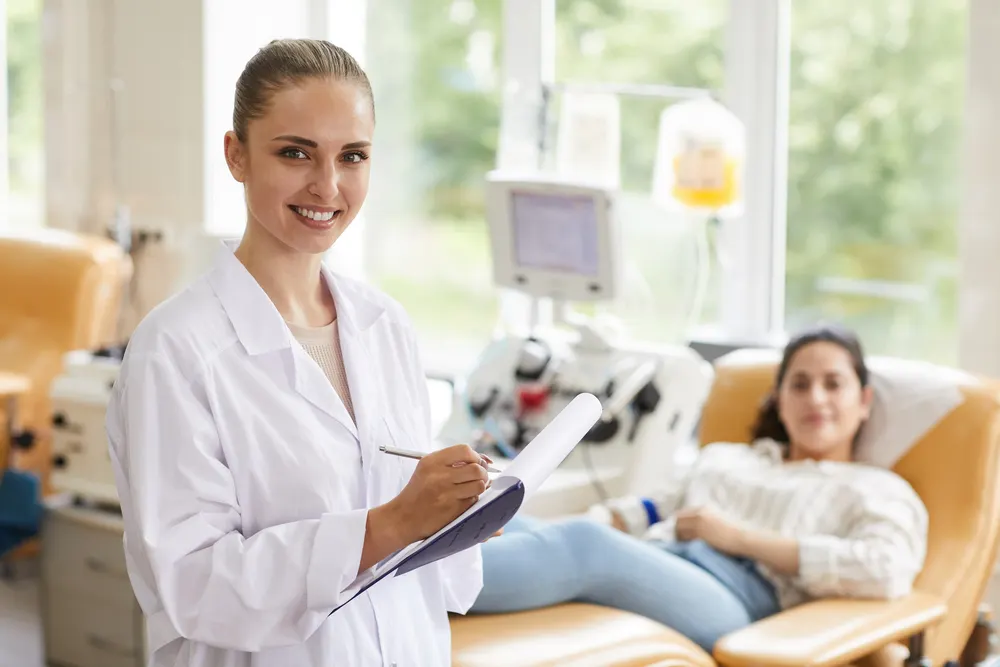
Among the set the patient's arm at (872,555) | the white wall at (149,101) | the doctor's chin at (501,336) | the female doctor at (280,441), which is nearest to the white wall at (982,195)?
the doctor's chin at (501,336)

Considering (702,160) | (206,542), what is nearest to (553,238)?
(702,160)

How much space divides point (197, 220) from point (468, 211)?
0.94m

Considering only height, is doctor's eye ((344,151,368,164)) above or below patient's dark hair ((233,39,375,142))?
below

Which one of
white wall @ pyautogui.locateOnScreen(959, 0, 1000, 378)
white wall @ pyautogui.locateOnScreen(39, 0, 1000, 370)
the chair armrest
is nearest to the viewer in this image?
the chair armrest

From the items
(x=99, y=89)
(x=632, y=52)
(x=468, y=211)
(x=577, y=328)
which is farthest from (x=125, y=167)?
(x=577, y=328)

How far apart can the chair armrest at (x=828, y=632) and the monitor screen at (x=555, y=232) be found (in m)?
0.99

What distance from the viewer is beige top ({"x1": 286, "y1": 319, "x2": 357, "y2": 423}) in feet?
4.53

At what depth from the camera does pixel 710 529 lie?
2.49m

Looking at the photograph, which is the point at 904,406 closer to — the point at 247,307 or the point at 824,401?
the point at 824,401

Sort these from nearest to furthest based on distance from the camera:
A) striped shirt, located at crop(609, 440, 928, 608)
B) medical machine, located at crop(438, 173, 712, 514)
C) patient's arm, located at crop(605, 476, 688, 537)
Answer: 1. striped shirt, located at crop(609, 440, 928, 608)
2. patient's arm, located at crop(605, 476, 688, 537)
3. medical machine, located at crop(438, 173, 712, 514)

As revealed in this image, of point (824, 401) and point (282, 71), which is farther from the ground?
point (282, 71)

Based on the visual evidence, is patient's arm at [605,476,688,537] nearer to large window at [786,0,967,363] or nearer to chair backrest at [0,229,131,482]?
large window at [786,0,967,363]

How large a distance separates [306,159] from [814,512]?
154 centimetres

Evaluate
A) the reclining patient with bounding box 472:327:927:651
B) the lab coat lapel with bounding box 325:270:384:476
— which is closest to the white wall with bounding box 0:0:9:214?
the reclining patient with bounding box 472:327:927:651
